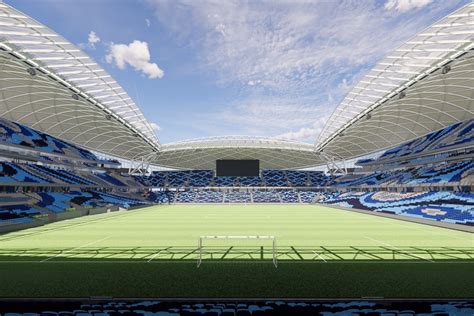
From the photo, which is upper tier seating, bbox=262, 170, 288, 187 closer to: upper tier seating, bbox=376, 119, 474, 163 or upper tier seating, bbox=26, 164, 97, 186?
upper tier seating, bbox=376, 119, 474, 163

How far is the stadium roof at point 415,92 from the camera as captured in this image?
2214cm

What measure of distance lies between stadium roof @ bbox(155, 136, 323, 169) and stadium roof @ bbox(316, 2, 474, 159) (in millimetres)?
10259

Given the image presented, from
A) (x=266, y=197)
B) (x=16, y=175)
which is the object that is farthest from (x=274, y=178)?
(x=16, y=175)

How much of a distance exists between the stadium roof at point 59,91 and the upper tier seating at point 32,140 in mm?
1037

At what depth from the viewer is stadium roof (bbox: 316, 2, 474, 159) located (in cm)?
2214

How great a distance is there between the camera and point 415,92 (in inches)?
1298

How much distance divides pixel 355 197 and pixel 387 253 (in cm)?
3996

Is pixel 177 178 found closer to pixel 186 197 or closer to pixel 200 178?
pixel 200 178

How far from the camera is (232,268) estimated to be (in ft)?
37.1

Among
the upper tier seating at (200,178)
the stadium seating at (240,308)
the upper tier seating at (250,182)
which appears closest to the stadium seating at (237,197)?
the upper tier seating at (250,182)

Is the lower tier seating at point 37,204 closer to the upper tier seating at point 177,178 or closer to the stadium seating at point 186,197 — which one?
the stadium seating at point 186,197

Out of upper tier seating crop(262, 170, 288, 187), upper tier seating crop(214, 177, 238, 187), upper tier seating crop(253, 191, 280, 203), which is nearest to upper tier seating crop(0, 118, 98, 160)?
upper tier seating crop(214, 177, 238, 187)

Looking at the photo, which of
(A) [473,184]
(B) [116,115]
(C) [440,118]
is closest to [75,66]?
(B) [116,115]

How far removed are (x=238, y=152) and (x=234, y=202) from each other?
11943 millimetres
